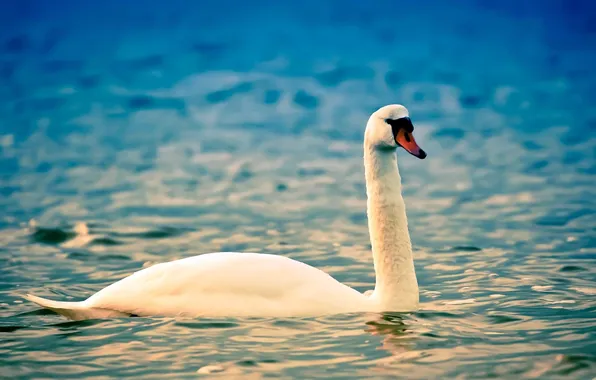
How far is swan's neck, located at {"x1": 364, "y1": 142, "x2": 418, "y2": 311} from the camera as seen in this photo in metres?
8.26

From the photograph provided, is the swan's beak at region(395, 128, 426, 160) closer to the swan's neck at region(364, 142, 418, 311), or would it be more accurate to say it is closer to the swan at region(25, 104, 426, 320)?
the swan at region(25, 104, 426, 320)

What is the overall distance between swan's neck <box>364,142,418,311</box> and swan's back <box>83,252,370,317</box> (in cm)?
46

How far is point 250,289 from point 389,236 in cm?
115

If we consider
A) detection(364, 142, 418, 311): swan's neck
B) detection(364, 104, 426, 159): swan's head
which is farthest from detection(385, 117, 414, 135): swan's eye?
detection(364, 142, 418, 311): swan's neck

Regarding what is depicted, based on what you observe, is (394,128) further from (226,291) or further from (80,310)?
(80,310)

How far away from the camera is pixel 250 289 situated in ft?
25.6

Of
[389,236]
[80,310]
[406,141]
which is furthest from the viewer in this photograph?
[389,236]

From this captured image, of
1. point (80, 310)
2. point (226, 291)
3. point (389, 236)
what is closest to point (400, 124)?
point (389, 236)

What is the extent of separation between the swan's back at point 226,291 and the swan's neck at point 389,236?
0.46 metres

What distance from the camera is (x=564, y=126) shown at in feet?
77.8

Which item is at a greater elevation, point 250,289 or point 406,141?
point 406,141

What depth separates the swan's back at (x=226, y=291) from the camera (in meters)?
7.81

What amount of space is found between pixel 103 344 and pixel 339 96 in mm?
20806

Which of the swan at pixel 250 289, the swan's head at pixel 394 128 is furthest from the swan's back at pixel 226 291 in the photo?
the swan's head at pixel 394 128
